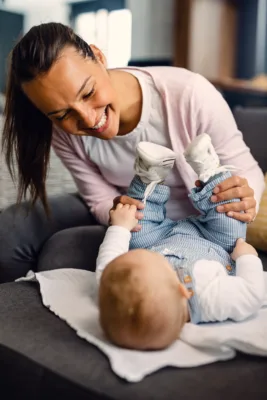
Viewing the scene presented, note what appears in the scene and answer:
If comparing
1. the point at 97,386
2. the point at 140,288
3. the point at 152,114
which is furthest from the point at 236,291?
the point at 152,114

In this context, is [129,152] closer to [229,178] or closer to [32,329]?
[229,178]

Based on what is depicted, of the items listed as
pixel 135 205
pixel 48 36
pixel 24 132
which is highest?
pixel 48 36

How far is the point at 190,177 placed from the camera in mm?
1477

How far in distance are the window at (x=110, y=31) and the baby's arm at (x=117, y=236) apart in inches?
97.3

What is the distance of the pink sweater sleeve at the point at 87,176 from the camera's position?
162 cm

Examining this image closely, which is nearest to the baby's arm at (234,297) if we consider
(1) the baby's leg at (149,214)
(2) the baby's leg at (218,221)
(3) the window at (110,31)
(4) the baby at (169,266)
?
(4) the baby at (169,266)

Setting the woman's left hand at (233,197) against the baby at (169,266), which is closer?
the baby at (169,266)

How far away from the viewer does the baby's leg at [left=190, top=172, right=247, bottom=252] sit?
4.18 feet

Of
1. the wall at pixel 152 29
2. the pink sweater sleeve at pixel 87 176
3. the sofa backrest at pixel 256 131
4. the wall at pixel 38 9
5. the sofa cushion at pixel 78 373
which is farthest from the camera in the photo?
the wall at pixel 152 29

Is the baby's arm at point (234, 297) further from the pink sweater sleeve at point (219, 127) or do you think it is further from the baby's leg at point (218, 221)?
the pink sweater sleeve at point (219, 127)

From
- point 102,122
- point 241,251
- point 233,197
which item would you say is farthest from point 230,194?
point 102,122

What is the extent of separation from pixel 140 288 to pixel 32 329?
0.90 ft

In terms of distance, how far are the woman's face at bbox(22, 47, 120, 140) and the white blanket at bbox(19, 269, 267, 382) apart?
0.40m

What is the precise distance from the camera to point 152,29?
13.2 feet
